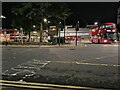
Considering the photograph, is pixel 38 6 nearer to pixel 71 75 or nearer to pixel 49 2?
pixel 49 2

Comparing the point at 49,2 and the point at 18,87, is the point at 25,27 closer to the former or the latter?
the point at 49,2

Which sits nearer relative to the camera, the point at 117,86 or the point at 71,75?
the point at 117,86

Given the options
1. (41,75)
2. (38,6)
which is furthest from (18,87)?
(38,6)

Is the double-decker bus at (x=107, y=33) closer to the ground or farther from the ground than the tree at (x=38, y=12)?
closer to the ground

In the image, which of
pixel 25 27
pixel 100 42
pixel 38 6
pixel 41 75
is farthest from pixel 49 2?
pixel 41 75

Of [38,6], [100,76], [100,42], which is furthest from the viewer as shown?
[100,42]

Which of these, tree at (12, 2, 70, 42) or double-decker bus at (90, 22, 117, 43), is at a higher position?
tree at (12, 2, 70, 42)

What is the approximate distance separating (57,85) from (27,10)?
32.8 meters

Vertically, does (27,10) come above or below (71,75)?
above

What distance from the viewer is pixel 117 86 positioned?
7.29 metres

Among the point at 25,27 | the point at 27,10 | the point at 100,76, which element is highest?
the point at 27,10

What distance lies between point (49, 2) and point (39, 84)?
107 ft

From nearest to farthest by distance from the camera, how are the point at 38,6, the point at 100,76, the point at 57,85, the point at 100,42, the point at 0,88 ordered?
the point at 0,88 < the point at 57,85 < the point at 100,76 < the point at 38,6 < the point at 100,42

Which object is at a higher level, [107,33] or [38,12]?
[38,12]
